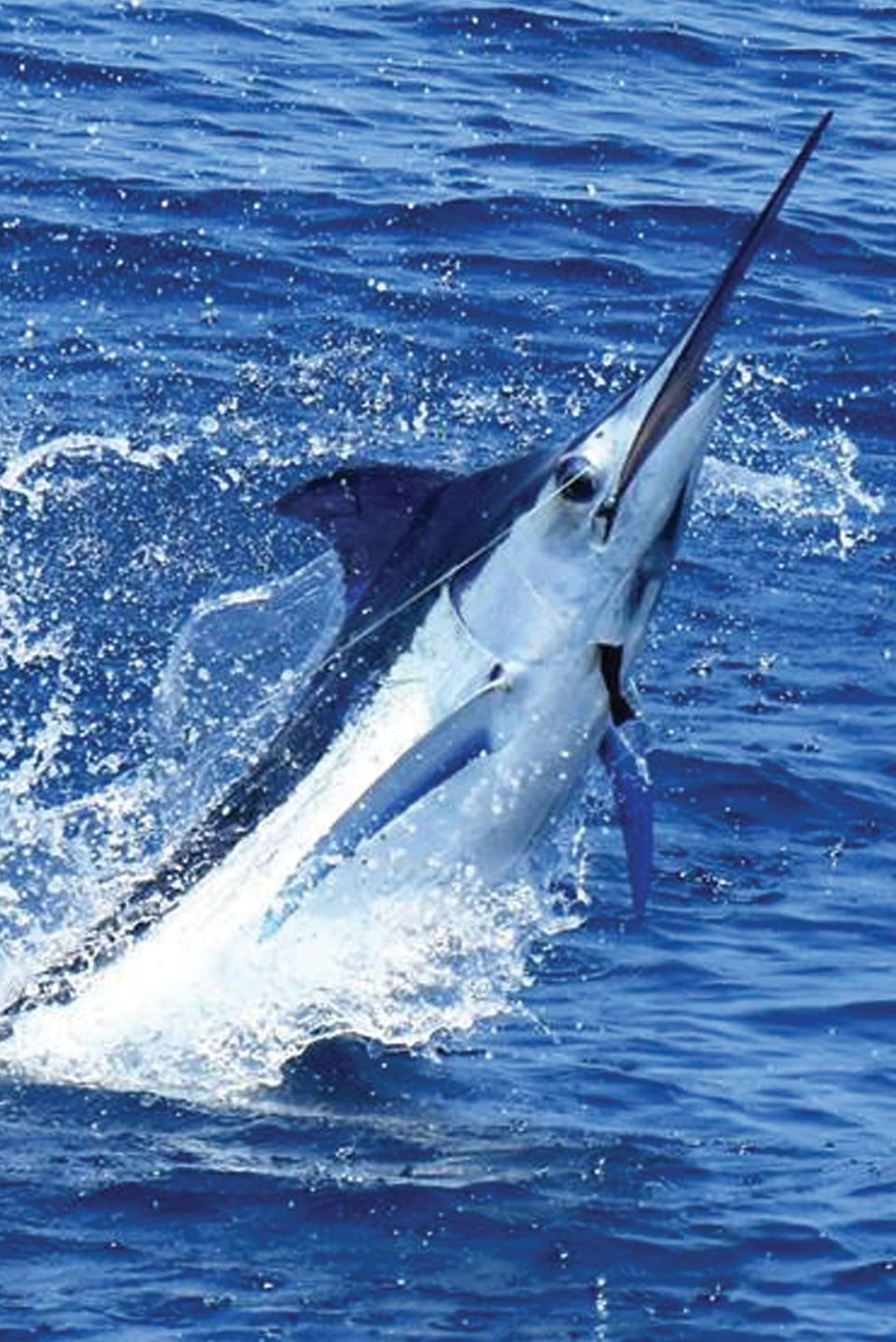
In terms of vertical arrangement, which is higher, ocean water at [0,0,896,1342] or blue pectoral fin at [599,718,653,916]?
blue pectoral fin at [599,718,653,916]

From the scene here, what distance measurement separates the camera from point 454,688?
9.47 metres

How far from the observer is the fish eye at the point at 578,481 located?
9023 mm

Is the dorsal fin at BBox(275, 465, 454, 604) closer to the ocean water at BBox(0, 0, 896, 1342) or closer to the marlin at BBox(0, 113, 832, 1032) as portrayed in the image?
the marlin at BBox(0, 113, 832, 1032)

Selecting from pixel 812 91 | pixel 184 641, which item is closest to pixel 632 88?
pixel 812 91

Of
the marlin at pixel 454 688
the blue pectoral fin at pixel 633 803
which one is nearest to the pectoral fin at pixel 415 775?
the marlin at pixel 454 688

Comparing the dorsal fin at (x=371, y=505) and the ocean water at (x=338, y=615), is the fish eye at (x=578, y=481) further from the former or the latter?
the ocean water at (x=338, y=615)

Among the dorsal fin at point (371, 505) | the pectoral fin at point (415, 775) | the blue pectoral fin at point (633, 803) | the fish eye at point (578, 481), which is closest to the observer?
the fish eye at point (578, 481)

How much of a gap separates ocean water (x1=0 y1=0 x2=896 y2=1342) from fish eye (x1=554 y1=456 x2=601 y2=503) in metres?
1.38

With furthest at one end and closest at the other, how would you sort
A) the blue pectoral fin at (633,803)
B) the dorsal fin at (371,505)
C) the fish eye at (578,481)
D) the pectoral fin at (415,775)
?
the dorsal fin at (371,505) < the pectoral fin at (415,775) < the blue pectoral fin at (633,803) < the fish eye at (578,481)

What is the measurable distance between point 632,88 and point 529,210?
290 centimetres

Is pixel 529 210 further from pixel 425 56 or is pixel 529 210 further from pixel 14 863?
pixel 14 863

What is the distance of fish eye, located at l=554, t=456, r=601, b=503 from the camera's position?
902 centimetres

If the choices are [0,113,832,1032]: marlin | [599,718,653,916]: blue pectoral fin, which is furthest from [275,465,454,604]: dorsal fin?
[599,718,653,916]: blue pectoral fin

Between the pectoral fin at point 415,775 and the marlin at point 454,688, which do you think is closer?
the marlin at point 454,688
